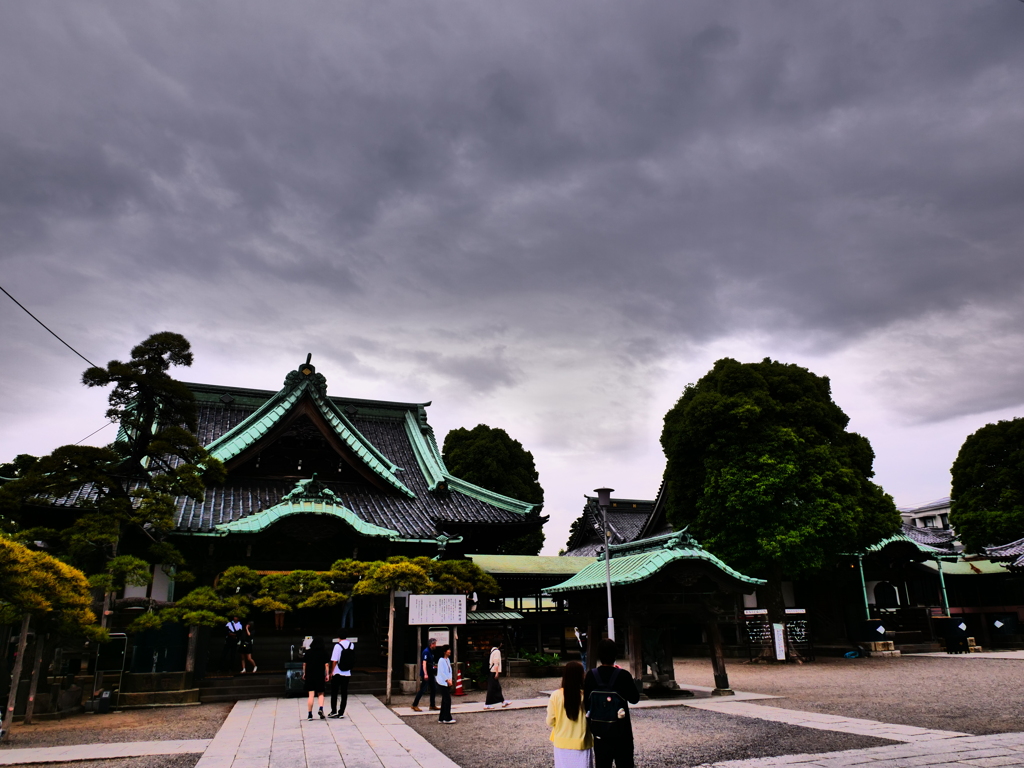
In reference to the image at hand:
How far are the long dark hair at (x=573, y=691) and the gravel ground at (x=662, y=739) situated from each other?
3.84 m

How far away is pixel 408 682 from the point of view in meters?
19.7

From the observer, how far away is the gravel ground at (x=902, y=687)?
13148 mm

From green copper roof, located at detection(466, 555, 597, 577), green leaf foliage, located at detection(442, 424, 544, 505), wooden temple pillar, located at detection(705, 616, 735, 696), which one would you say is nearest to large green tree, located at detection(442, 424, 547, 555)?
green leaf foliage, located at detection(442, 424, 544, 505)

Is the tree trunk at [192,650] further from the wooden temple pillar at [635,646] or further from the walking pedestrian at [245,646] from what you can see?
the wooden temple pillar at [635,646]

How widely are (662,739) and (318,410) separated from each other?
56.4 ft

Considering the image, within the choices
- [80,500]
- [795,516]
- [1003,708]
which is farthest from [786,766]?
[795,516]

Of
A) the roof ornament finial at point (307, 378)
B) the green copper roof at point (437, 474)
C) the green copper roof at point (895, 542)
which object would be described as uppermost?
the roof ornament finial at point (307, 378)

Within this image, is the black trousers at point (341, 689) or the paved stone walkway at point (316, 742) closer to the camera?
the paved stone walkway at point (316, 742)

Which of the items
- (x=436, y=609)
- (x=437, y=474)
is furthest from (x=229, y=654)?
(x=437, y=474)

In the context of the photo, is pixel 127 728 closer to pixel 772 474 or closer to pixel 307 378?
pixel 307 378

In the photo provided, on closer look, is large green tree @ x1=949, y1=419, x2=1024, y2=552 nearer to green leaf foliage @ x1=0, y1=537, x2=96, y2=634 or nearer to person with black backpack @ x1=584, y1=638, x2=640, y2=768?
person with black backpack @ x1=584, y1=638, x2=640, y2=768

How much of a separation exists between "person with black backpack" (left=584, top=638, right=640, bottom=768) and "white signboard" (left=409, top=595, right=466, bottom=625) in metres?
12.5

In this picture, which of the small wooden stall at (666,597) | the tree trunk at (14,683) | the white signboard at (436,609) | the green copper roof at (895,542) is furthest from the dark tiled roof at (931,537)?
the tree trunk at (14,683)

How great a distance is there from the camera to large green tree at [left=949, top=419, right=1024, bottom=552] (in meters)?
40.9
